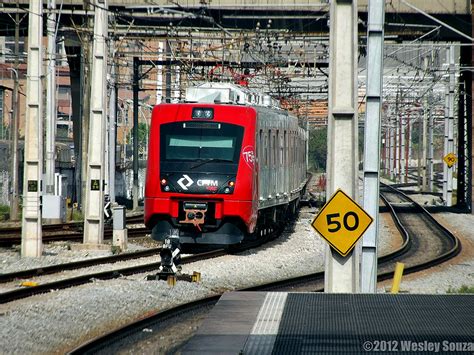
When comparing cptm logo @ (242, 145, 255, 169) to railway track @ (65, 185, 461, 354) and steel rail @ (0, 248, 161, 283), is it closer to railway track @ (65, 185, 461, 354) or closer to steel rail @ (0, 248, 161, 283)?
railway track @ (65, 185, 461, 354)

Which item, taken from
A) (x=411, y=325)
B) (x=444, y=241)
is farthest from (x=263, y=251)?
(x=411, y=325)

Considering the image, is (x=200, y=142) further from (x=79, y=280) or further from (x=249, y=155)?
(x=79, y=280)

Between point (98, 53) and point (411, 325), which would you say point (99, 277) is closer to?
point (98, 53)

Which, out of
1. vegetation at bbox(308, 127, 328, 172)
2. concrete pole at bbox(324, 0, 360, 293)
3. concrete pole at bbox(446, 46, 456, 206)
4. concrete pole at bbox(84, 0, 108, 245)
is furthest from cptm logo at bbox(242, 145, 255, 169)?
vegetation at bbox(308, 127, 328, 172)

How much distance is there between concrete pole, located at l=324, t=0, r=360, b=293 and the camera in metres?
12.6

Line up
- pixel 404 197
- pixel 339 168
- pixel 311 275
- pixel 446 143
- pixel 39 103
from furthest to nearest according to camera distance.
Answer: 1. pixel 404 197
2. pixel 446 143
3. pixel 39 103
4. pixel 311 275
5. pixel 339 168

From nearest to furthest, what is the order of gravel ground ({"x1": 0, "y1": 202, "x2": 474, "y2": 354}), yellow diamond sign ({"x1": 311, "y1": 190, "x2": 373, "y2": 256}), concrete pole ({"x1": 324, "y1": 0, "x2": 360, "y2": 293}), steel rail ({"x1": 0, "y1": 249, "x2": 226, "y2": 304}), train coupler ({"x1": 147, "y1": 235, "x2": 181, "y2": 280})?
yellow diamond sign ({"x1": 311, "y1": 190, "x2": 373, "y2": 256})
concrete pole ({"x1": 324, "y1": 0, "x2": 360, "y2": 293})
gravel ground ({"x1": 0, "y1": 202, "x2": 474, "y2": 354})
steel rail ({"x1": 0, "y1": 249, "x2": 226, "y2": 304})
train coupler ({"x1": 147, "y1": 235, "x2": 181, "y2": 280})

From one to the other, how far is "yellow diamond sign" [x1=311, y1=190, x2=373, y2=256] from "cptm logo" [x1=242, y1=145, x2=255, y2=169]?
1028cm

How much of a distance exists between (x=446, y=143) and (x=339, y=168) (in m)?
37.8

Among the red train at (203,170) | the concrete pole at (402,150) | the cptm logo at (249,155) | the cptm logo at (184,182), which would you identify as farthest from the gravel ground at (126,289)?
the concrete pole at (402,150)

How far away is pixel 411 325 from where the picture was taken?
8.88 metres

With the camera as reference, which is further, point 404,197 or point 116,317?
point 404,197

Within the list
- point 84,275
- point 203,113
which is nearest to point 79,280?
point 84,275

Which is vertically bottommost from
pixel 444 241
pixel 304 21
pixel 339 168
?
pixel 444 241
